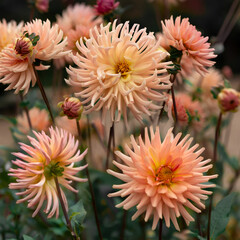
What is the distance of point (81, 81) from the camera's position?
45 cm

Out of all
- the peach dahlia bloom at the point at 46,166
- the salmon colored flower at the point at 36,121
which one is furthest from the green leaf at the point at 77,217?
the salmon colored flower at the point at 36,121

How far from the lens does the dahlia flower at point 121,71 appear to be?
422 millimetres

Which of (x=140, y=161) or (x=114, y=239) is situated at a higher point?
(x=140, y=161)

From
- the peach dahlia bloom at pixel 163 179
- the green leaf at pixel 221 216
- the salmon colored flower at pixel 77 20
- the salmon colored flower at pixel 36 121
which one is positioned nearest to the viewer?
the peach dahlia bloom at pixel 163 179

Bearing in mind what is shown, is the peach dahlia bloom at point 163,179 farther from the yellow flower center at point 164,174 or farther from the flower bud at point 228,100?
the flower bud at point 228,100

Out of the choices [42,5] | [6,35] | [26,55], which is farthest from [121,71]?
[42,5]

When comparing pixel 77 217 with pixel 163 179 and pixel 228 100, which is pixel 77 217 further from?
pixel 228 100

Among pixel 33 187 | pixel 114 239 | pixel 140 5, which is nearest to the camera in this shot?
pixel 33 187

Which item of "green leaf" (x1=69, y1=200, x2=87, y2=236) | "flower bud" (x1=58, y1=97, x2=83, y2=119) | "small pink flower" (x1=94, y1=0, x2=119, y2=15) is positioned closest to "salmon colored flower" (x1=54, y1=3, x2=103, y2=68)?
"small pink flower" (x1=94, y1=0, x2=119, y2=15)

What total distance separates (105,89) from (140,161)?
105 mm

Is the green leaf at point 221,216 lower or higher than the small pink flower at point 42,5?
lower

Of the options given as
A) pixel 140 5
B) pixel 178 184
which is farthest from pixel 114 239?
pixel 140 5

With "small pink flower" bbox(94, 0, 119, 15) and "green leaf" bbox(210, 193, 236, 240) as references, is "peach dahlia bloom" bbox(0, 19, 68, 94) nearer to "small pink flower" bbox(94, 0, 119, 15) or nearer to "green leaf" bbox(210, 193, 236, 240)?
"small pink flower" bbox(94, 0, 119, 15)

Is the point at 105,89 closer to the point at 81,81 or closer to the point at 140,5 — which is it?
the point at 81,81
